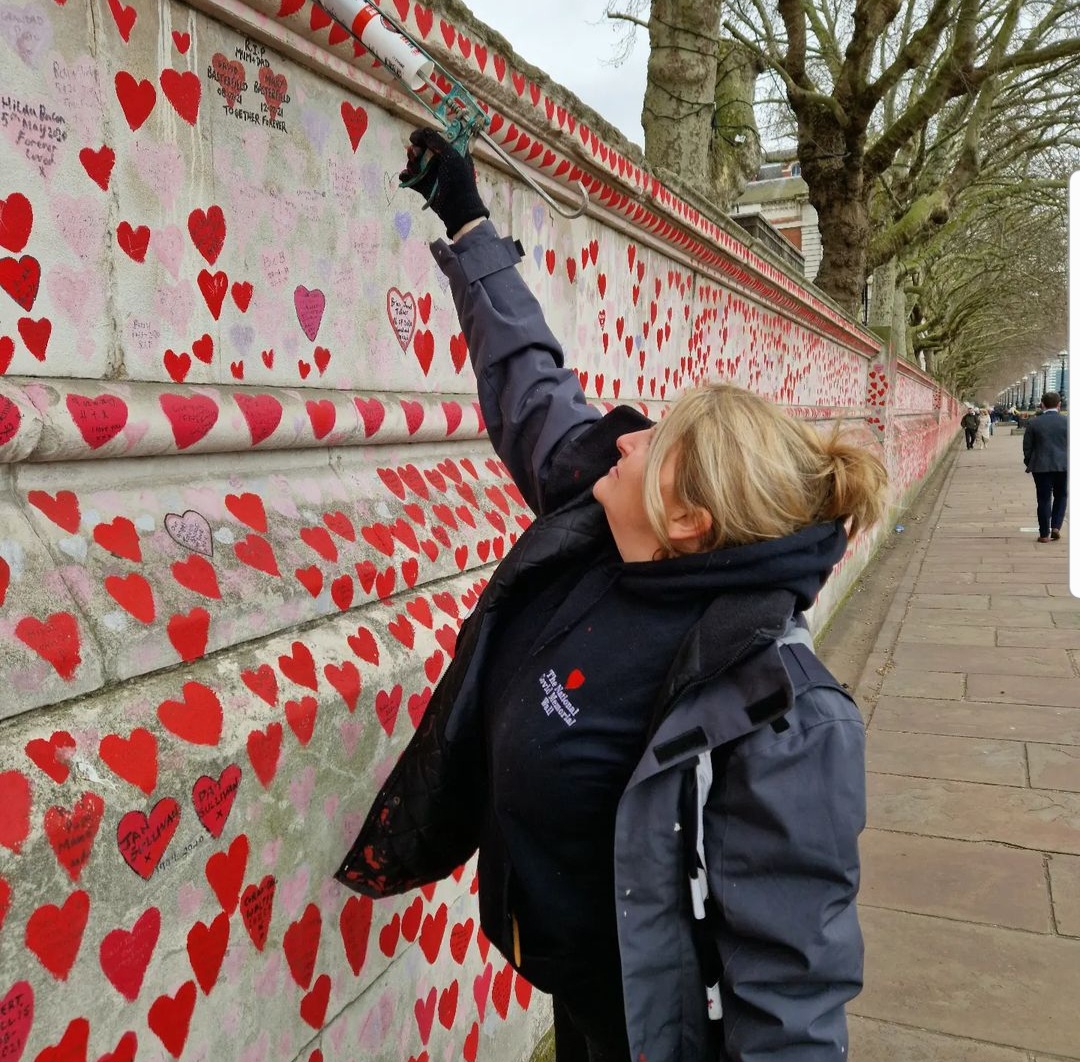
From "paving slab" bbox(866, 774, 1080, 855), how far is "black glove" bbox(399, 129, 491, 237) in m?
3.45

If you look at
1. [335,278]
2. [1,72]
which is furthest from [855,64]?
[1,72]

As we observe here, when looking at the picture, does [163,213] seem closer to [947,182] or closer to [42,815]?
[42,815]

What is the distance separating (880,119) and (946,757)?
22080 mm

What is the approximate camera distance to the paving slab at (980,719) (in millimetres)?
5520

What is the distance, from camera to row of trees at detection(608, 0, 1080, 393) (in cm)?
644

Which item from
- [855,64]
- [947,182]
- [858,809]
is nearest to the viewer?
[858,809]

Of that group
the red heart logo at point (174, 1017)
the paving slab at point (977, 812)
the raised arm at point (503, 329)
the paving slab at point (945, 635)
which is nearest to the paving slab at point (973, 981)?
the paving slab at point (977, 812)

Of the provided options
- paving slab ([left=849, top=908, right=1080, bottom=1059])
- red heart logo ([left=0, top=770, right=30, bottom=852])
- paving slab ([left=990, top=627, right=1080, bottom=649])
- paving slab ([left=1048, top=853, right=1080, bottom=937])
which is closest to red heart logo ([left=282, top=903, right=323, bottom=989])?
red heart logo ([left=0, top=770, right=30, bottom=852])

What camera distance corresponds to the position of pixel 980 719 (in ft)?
19.0

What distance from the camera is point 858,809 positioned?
1.34 m

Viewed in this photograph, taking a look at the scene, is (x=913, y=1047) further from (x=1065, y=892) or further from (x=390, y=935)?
(x=390, y=935)

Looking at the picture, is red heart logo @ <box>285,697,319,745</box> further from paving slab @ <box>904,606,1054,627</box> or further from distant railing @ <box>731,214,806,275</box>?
distant railing @ <box>731,214,806,275</box>

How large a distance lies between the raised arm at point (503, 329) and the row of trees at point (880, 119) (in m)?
4.86

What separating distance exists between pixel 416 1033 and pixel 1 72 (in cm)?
183
